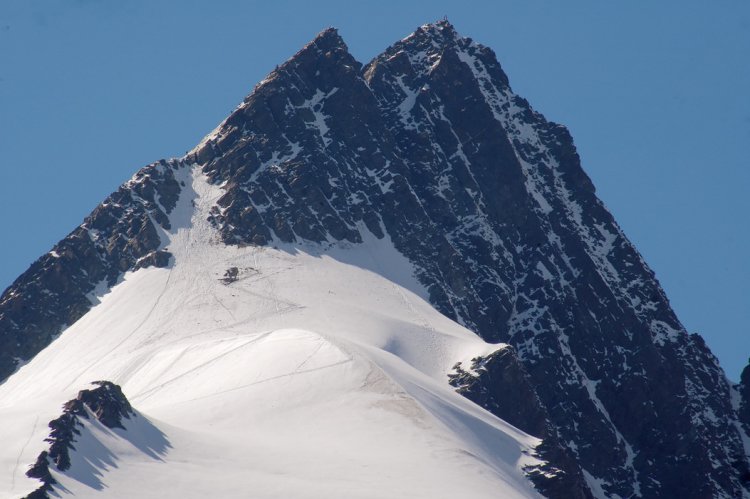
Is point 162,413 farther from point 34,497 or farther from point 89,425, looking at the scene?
point 34,497

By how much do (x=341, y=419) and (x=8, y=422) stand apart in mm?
33451

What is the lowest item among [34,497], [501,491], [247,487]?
[34,497]

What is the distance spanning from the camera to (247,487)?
6604 inches

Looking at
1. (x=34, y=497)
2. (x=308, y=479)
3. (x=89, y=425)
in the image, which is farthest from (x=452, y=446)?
(x=34, y=497)

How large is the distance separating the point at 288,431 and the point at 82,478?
110ft

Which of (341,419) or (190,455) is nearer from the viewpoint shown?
(190,455)

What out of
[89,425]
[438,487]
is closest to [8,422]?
[89,425]

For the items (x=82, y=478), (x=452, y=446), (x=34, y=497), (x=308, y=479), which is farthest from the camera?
(x=452, y=446)

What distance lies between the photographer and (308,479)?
6826 inches

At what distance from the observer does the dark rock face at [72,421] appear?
158875 millimetres

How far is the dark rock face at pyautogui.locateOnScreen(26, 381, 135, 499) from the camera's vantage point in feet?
521

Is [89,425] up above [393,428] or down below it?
below

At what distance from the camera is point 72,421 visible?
172m

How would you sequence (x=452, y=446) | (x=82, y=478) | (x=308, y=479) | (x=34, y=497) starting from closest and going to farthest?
(x=34, y=497) < (x=82, y=478) < (x=308, y=479) < (x=452, y=446)
